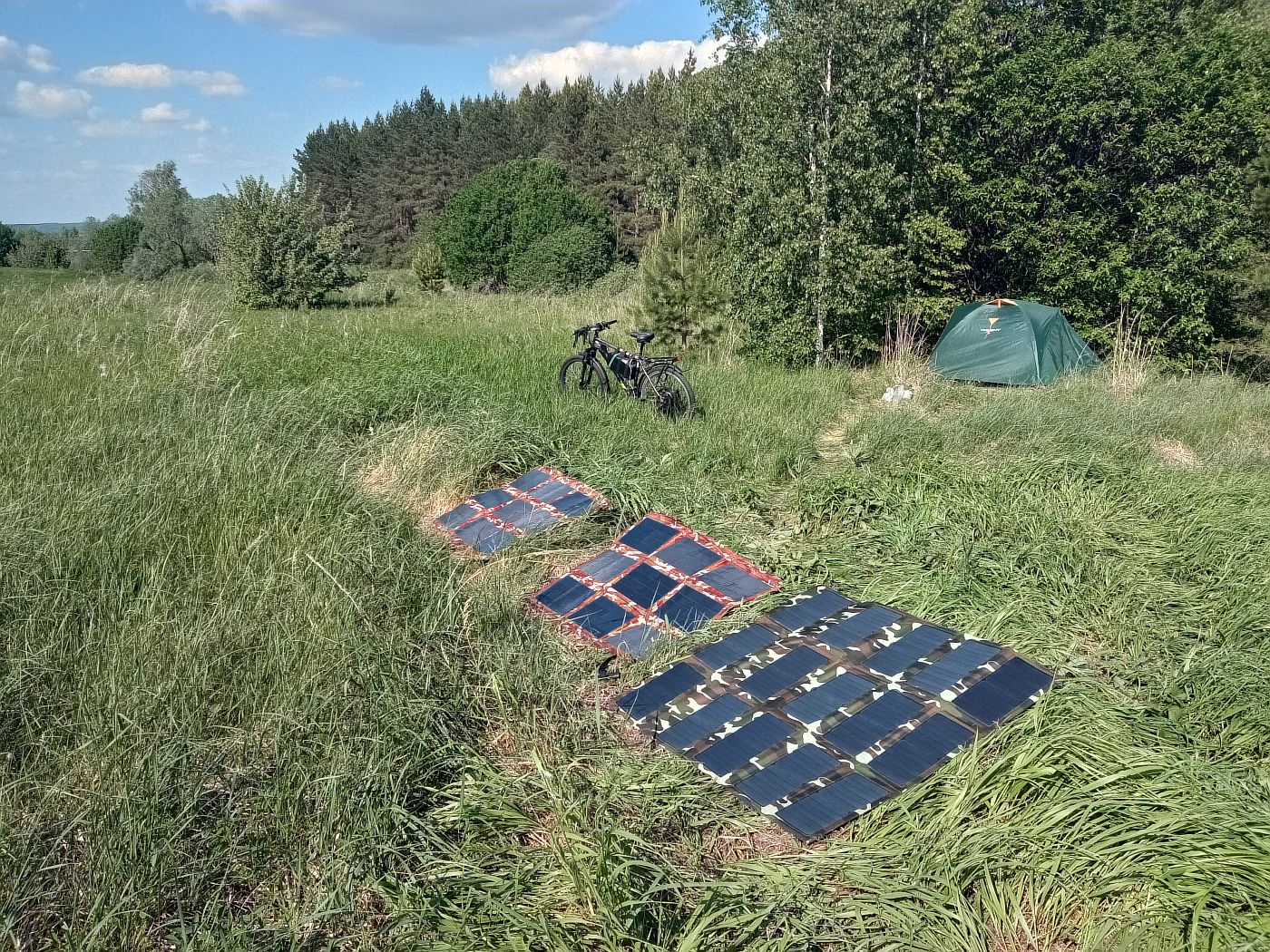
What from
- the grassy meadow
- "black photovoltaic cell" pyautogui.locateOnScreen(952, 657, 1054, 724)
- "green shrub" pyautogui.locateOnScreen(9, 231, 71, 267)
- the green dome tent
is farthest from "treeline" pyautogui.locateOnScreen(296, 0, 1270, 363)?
"green shrub" pyautogui.locateOnScreen(9, 231, 71, 267)

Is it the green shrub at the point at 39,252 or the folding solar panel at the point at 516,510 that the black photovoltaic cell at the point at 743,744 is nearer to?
the folding solar panel at the point at 516,510

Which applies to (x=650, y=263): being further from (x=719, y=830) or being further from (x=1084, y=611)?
(x=719, y=830)

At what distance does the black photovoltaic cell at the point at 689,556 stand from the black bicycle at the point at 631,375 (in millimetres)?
2833

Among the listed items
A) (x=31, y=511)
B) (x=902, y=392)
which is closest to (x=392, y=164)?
(x=902, y=392)

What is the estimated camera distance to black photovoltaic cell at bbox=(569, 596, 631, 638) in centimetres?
430

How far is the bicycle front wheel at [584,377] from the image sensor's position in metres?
8.19

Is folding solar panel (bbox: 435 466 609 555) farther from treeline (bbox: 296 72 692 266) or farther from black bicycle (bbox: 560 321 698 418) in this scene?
treeline (bbox: 296 72 692 266)

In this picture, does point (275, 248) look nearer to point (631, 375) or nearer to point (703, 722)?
point (631, 375)

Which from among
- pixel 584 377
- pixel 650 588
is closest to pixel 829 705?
pixel 650 588

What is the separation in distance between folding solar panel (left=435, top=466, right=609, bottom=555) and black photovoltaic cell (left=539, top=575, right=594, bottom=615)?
56 centimetres

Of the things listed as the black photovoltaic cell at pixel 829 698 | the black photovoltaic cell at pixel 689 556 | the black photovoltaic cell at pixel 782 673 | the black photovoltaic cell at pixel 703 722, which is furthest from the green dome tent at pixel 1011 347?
the black photovoltaic cell at pixel 703 722

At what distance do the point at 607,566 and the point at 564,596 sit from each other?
352 mm

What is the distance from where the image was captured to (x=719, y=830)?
302cm

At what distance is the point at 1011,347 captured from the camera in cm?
1088
